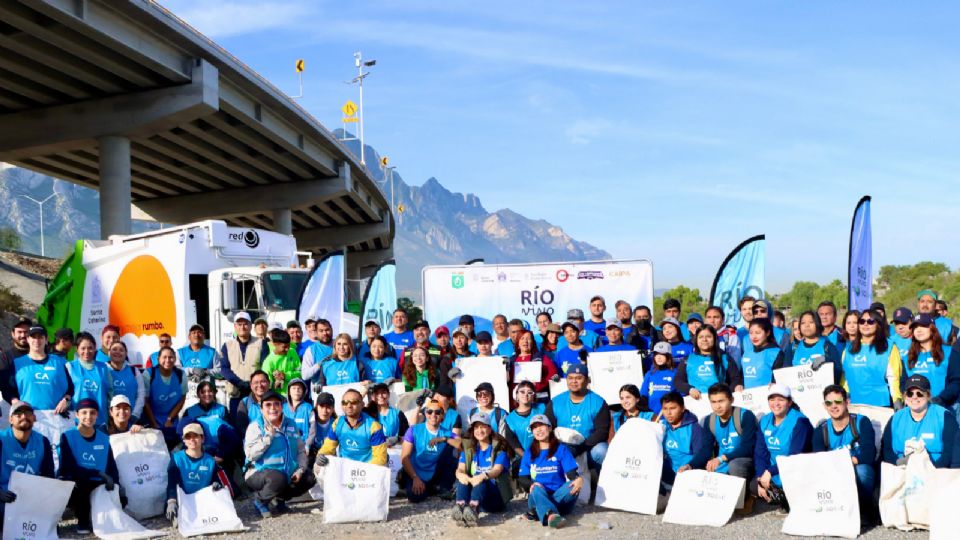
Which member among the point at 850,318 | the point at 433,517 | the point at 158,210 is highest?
the point at 158,210

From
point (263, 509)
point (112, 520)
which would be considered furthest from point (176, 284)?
point (112, 520)

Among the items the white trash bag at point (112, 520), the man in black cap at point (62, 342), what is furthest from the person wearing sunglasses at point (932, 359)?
the man in black cap at point (62, 342)

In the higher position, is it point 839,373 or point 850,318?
point 850,318

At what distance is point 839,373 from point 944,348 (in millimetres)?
1004

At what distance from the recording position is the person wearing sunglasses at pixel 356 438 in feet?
28.7

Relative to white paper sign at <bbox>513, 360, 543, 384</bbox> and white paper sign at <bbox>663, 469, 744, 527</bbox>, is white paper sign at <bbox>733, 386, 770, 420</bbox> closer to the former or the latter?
white paper sign at <bbox>663, 469, 744, 527</bbox>

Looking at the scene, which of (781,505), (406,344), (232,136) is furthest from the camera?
(232,136)

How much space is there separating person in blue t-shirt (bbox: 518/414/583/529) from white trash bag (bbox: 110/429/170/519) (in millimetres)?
3551

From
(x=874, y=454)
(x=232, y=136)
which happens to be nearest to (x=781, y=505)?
(x=874, y=454)

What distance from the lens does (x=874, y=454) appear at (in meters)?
7.71

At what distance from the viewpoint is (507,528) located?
7.93m

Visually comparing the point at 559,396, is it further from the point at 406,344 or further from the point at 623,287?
the point at 623,287

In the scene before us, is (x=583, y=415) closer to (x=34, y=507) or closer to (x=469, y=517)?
(x=469, y=517)

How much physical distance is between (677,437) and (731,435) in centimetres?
52
